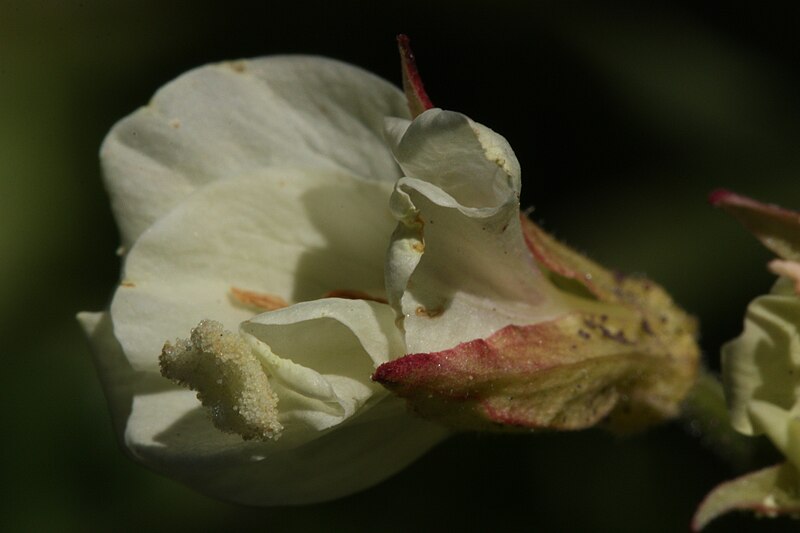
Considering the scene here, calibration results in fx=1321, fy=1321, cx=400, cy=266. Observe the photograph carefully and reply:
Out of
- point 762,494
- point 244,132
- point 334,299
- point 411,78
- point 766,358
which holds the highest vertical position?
point 411,78

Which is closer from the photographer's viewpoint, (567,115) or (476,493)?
(476,493)

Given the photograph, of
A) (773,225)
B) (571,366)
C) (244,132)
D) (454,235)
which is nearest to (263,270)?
(244,132)

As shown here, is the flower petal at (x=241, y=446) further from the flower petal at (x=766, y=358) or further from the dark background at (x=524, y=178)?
the dark background at (x=524, y=178)

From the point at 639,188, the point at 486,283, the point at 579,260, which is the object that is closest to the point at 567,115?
the point at 639,188

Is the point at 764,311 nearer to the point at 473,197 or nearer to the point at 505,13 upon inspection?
the point at 473,197

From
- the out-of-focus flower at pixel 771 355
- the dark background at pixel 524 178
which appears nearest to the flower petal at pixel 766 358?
the out-of-focus flower at pixel 771 355

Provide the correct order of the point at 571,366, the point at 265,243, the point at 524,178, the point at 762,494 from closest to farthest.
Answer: the point at 762,494
the point at 571,366
the point at 265,243
the point at 524,178

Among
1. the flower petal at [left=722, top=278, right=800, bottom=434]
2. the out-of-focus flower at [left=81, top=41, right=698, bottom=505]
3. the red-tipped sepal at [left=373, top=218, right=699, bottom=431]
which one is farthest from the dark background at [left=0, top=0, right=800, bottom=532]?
the flower petal at [left=722, top=278, right=800, bottom=434]

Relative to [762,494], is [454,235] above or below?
above

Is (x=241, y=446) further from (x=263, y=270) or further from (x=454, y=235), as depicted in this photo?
(x=454, y=235)
